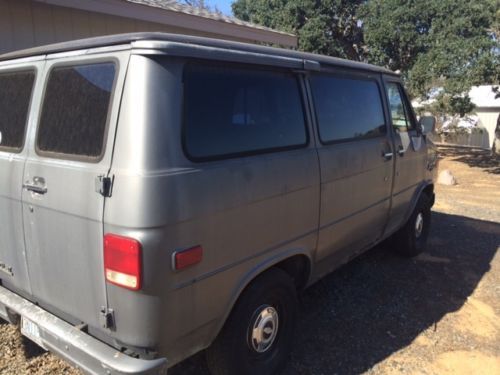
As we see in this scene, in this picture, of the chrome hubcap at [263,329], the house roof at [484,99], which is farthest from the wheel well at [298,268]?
the house roof at [484,99]

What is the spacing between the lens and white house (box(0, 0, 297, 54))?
5.35 meters

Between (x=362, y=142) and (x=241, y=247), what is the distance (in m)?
1.75

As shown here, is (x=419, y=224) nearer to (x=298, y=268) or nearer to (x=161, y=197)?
(x=298, y=268)

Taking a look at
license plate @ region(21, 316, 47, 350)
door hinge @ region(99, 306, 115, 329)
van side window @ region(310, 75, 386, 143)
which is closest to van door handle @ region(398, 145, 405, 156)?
van side window @ region(310, 75, 386, 143)

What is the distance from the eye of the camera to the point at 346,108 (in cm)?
357

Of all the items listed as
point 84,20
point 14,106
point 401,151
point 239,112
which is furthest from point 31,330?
point 84,20

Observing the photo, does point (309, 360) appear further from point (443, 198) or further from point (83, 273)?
point (443, 198)

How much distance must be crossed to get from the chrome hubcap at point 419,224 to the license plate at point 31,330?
4217 millimetres

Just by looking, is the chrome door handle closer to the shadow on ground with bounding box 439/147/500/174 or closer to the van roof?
the van roof

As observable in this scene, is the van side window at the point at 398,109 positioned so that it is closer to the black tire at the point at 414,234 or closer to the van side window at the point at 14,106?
the black tire at the point at 414,234

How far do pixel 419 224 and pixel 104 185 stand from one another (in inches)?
172

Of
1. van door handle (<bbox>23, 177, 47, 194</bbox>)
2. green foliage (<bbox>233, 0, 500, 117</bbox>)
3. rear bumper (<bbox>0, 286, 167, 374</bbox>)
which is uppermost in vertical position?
green foliage (<bbox>233, 0, 500, 117</bbox>)

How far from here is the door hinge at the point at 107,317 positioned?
2.11 meters

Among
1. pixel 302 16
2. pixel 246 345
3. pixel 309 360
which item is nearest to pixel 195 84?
pixel 246 345
